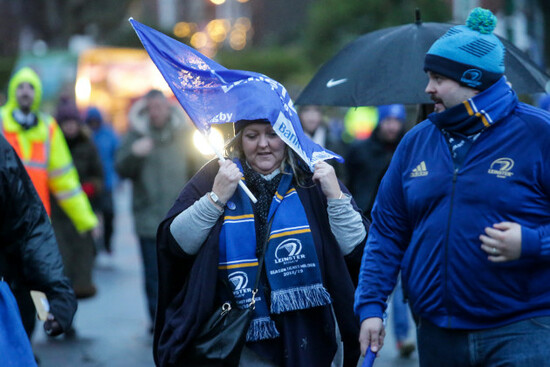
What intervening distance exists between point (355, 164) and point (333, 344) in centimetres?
420

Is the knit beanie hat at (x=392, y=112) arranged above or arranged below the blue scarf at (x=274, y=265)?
below

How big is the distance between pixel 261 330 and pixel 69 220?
498 centimetres

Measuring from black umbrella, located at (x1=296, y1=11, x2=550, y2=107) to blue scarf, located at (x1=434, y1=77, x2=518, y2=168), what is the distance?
1.32 m

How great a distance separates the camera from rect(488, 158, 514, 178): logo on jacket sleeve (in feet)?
10.6

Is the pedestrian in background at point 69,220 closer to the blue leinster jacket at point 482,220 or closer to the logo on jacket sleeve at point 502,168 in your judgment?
the blue leinster jacket at point 482,220

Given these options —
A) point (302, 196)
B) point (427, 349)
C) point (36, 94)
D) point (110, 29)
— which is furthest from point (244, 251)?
point (110, 29)

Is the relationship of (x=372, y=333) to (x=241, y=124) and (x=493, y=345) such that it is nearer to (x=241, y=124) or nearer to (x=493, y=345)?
(x=493, y=345)

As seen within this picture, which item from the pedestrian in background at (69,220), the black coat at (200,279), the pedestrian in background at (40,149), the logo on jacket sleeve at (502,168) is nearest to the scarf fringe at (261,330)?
the black coat at (200,279)

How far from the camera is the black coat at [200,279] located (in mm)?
3820

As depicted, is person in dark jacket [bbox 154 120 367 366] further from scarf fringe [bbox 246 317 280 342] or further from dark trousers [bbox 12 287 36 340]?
dark trousers [bbox 12 287 36 340]

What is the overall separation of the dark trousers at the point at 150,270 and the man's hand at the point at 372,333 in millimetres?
4500

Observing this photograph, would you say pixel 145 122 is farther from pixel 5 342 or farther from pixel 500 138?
pixel 500 138

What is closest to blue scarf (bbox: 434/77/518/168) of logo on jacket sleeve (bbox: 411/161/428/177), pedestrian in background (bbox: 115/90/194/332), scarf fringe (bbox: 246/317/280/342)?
logo on jacket sleeve (bbox: 411/161/428/177)

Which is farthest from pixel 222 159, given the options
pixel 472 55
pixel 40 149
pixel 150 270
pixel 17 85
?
pixel 150 270
